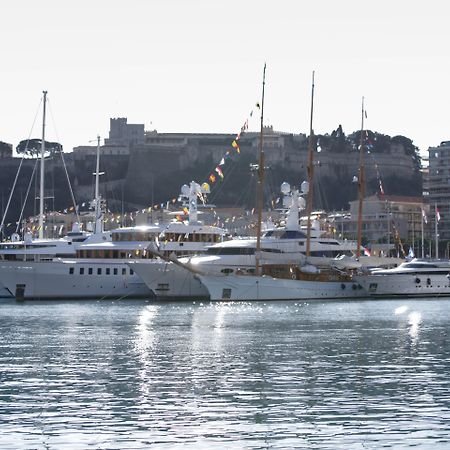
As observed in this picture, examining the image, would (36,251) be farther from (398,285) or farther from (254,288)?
(398,285)

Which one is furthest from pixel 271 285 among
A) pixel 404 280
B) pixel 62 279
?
pixel 62 279

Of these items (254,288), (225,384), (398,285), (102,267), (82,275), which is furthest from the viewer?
(398,285)

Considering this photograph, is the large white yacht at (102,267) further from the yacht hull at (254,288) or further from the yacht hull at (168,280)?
the yacht hull at (254,288)

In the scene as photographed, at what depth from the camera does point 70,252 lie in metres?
97.6

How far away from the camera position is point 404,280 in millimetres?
95125

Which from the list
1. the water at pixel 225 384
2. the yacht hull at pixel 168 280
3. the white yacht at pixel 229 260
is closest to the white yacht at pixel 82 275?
the yacht hull at pixel 168 280

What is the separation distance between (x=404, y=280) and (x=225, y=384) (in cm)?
5688

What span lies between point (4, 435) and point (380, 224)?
557ft

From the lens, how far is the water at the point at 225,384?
30.7m

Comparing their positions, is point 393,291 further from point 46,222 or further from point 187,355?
point 46,222

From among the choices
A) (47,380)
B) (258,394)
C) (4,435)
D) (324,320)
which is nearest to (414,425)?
(258,394)

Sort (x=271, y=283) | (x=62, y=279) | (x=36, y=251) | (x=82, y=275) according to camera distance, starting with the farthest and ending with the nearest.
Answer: (x=36, y=251) → (x=82, y=275) → (x=62, y=279) → (x=271, y=283)

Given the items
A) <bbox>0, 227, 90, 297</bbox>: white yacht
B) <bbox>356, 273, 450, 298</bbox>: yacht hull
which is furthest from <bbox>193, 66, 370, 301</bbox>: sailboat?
<bbox>0, 227, 90, 297</bbox>: white yacht

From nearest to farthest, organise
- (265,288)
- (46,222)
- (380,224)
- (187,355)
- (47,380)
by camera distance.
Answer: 1. (47,380)
2. (187,355)
3. (265,288)
4. (46,222)
5. (380,224)
